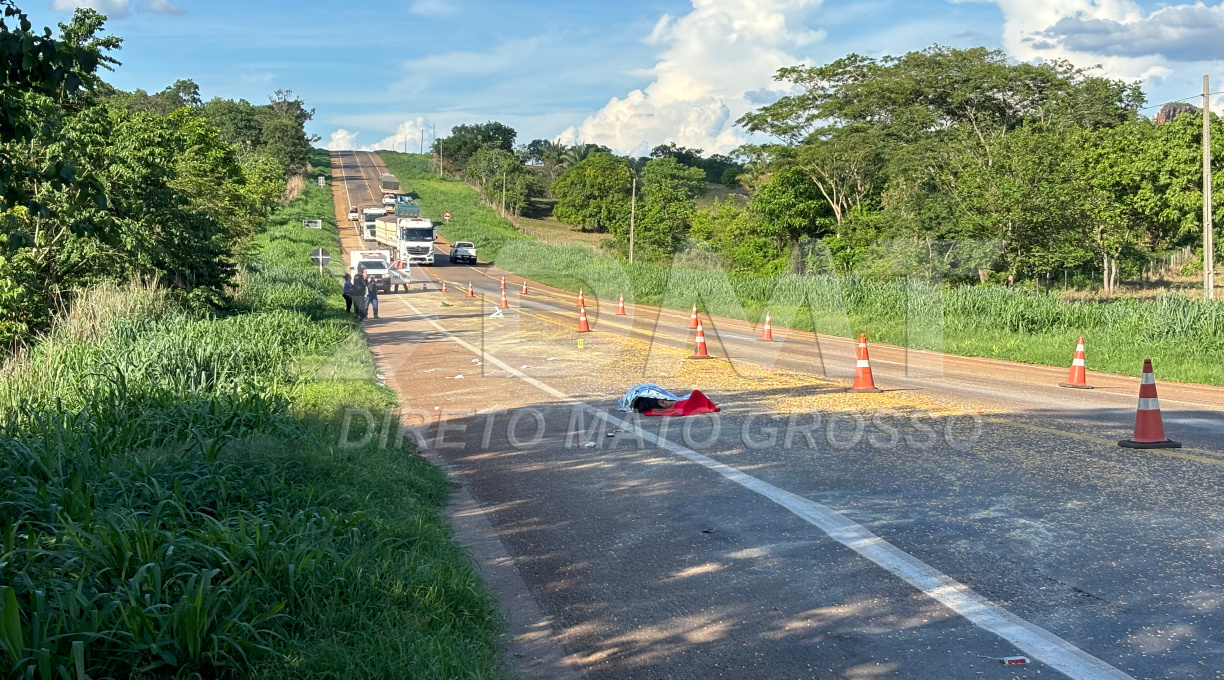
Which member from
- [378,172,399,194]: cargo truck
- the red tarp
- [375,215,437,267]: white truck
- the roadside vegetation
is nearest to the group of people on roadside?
the roadside vegetation

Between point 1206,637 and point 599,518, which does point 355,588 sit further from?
point 1206,637

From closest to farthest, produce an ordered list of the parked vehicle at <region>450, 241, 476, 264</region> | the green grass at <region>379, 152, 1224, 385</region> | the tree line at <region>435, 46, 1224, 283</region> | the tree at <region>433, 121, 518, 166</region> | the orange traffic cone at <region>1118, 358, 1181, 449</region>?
1. the orange traffic cone at <region>1118, 358, 1181, 449</region>
2. the green grass at <region>379, 152, 1224, 385</region>
3. the tree line at <region>435, 46, 1224, 283</region>
4. the parked vehicle at <region>450, 241, 476, 264</region>
5. the tree at <region>433, 121, 518, 166</region>

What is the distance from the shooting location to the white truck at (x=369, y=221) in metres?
73.4

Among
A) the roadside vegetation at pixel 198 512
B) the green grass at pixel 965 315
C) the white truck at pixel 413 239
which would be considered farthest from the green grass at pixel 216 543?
the white truck at pixel 413 239

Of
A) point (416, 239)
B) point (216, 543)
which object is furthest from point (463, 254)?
point (216, 543)

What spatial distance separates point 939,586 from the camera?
5.27m

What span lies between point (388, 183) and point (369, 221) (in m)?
54.8

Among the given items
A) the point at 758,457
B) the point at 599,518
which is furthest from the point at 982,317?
the point at 599,518

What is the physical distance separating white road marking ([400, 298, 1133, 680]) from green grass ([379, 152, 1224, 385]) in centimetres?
1174

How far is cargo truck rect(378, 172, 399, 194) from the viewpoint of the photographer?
12350 centimetres

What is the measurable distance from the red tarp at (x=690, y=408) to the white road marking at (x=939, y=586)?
281cm

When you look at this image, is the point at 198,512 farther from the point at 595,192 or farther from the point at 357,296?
the point at 595,192

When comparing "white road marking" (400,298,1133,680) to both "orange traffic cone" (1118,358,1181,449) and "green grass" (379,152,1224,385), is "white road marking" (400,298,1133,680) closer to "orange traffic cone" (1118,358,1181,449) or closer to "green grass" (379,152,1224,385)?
"orange traffic cone" (1118,358,1181,449)

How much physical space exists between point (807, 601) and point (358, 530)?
102 inches
